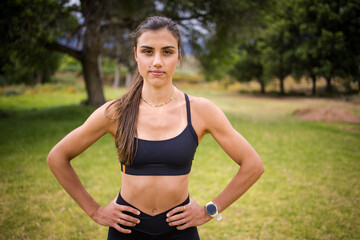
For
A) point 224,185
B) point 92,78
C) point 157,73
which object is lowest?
point 224,185

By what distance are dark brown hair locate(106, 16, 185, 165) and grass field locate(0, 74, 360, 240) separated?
9.78 feet

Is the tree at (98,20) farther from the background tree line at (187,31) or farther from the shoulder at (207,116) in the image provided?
the shoulder at (207,116)

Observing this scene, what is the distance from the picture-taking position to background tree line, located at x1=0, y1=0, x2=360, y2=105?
8.74 metres

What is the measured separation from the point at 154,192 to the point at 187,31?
12512 mm

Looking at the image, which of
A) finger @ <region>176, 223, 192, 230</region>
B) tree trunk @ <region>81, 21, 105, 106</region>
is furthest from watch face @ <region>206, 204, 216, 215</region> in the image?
tree trunk @ <region>81, 21, 105, 106</region>

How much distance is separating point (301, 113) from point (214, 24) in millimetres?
7946

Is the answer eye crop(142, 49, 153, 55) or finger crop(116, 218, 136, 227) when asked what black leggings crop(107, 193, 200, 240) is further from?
eye crop(142, 49, 153, 55)

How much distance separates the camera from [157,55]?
164 cm

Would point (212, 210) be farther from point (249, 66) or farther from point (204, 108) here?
point (249, 66)

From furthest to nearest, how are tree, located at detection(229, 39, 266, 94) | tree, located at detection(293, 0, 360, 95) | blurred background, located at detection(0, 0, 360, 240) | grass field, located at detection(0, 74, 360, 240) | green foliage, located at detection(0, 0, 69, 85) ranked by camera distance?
tree, located at detection(229, 39, 266, 94) < tree, located at detection(293, 0, 360, 95) < green foliage, located at detection(0, 0, 69, 85) < blurred background, located at detection(0, 0, 360, 240) < grass field, located at detection(0, 74, 360, 240)

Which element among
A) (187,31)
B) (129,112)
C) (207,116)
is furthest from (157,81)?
(187,31)

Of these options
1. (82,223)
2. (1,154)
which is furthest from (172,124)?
(1,154)

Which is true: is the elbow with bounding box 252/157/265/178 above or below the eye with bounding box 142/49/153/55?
below

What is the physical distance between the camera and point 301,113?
15.7 m
